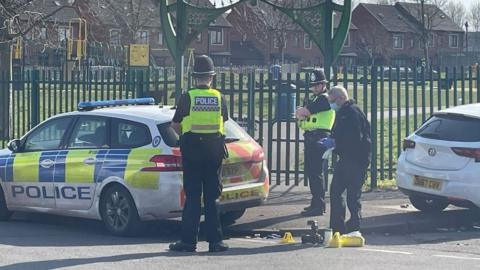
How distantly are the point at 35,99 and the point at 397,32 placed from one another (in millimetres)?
68814

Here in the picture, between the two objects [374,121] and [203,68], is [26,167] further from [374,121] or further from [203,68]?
[374,121]

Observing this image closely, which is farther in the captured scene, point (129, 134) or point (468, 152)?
point (468, 152)

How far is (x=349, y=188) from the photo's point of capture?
31.3ft

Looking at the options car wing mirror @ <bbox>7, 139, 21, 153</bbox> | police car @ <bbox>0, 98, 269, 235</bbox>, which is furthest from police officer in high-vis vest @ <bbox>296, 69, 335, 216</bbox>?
car wing mirror @ <bbox>7, 139, 21, 153</bbox>

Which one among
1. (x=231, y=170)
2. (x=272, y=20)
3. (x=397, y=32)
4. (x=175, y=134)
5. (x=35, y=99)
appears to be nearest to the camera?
(x=175, y=134)

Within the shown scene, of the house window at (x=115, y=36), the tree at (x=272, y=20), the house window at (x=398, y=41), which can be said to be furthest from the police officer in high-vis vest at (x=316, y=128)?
the house window at (x=398, y=41)

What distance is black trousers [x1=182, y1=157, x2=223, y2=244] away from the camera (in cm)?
877

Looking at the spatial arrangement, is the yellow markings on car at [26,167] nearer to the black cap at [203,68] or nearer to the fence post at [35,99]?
the black cap at [203,68]

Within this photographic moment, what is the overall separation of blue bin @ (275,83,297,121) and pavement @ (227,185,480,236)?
62.1 inches

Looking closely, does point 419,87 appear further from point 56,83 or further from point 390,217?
point 56,83

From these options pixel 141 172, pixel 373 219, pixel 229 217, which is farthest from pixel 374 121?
pixel 141 172

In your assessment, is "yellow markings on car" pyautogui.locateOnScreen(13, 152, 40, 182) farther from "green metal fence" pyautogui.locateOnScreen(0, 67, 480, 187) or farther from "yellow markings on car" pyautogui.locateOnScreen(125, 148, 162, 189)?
"green metal fence" pyautogui.locateOnScreen(0, 67, 480, 187)

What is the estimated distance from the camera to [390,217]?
1102 cm

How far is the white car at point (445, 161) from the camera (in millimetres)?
10352
